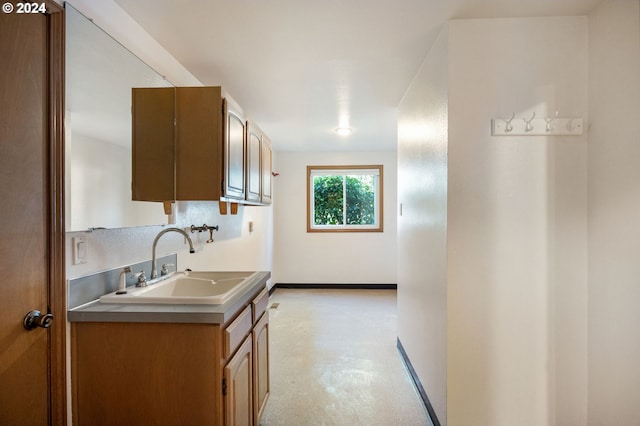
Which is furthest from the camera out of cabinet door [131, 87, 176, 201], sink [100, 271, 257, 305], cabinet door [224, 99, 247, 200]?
cabinet door [224, 99, 247, 200]

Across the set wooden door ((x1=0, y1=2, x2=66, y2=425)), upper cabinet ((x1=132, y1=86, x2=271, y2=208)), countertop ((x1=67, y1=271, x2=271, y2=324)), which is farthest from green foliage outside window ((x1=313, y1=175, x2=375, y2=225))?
wooden door ((x1=0, y1=2, x2=66, y2=425))

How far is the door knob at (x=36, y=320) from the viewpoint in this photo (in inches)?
44.6

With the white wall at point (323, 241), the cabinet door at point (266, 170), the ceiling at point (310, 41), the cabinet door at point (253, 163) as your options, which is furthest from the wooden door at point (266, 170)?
the white wall at point (323, 241)

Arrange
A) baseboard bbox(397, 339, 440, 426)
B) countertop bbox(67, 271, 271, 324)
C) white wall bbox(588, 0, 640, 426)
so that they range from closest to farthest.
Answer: countertop bbox(67, 271, 271, 324), white wall bbox(588, 0, 640, 426), baseboard bbox(397, 339, 440, 426)

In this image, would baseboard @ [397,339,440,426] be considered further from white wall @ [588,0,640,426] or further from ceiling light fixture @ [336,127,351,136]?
ceiling light fixture @ [336,127,351,136]

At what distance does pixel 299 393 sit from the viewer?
2254 mm

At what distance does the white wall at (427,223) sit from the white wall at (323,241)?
2.51m

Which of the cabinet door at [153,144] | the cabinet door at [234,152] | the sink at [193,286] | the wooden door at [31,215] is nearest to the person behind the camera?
the wooden door at [31,215]

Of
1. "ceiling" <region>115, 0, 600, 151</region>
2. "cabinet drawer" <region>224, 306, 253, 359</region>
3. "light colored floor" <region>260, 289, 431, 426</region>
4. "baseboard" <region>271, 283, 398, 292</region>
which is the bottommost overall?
"light colored floor" <region>260, 289, 431, 426</region>

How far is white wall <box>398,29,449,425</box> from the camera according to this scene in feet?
5.69

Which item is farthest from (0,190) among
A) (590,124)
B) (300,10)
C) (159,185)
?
(590,124)

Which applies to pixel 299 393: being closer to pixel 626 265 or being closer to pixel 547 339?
pixel 547 339

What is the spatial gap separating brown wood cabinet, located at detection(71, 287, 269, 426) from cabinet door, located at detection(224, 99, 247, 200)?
2.53 ft

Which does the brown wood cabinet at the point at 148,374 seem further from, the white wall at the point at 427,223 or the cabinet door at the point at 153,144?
the white wall at the point at 427,223
